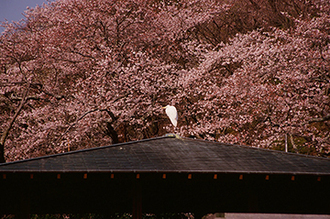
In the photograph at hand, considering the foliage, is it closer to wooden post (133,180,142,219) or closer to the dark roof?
the dark roof

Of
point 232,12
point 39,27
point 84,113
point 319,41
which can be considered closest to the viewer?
point 84,113

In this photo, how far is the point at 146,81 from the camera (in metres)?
11.4

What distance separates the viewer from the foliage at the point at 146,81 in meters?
11.0

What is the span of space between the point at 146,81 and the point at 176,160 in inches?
235

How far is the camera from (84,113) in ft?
34.4

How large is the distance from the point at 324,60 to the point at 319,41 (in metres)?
1.00

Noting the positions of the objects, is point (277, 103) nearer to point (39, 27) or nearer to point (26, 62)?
point (26, 62)

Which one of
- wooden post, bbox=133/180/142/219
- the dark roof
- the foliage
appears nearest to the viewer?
the dark roof

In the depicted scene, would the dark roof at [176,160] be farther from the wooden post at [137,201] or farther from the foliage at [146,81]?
the foliage at [146,81]

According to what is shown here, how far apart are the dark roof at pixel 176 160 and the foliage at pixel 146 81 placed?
14.9 feet

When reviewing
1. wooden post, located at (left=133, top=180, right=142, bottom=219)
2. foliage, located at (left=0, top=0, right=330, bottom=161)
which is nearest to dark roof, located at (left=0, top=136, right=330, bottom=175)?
wooden post, located at (left=133, top=180, right=142, bottom=219)

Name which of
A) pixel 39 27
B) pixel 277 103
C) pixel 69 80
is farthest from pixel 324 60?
pixel 39 27

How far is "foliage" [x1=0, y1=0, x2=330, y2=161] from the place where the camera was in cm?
1105

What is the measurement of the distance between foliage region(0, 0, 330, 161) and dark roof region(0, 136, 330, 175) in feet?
14.9
